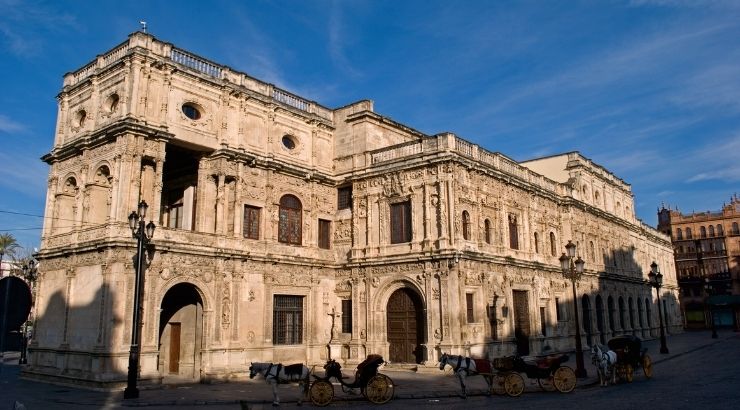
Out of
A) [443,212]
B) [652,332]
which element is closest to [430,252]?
[443,212]

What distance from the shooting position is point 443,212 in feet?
79.4

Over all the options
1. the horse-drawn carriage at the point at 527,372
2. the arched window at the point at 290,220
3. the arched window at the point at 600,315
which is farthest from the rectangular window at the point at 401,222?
the arched window at the point at 600,315

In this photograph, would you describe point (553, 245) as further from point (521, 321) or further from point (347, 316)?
point (347, 316)

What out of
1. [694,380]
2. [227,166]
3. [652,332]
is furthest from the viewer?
[652,332]

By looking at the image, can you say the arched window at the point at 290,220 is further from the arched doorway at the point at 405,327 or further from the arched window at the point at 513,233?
the arched window at the point at 513,233

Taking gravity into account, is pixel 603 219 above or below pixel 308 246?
above

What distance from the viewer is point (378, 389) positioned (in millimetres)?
14453

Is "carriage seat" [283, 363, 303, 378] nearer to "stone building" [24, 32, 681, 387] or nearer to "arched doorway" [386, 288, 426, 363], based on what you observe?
"stone building" [24, 32, 681, 387]

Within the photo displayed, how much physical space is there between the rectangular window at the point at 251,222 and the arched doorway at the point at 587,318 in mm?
21659

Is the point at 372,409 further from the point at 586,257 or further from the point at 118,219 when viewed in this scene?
the point at 586,257

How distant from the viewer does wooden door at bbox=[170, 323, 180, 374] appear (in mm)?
22406

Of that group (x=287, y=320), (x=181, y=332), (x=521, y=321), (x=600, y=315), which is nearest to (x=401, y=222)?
(x=287, y=320)

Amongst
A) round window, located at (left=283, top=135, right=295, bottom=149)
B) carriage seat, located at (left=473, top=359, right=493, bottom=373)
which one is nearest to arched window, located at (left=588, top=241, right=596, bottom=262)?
round window, located at (left=283, top=135, right=295, bottom=149)

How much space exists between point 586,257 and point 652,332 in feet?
53.2
